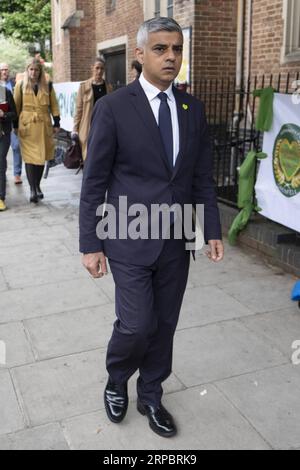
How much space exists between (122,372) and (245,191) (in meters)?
3.46

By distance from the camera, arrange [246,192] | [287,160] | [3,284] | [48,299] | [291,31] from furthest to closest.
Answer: [291,31]
[246,192]
[287,160]
[3,284]
[48,299]

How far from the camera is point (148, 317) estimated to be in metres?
2.66

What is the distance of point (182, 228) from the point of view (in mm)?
2771

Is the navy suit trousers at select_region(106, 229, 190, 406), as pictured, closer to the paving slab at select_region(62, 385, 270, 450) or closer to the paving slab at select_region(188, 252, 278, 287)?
the paving slab at select_region(62, 385, 270, 450)

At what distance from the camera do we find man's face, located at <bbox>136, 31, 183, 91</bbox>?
99.9 inches

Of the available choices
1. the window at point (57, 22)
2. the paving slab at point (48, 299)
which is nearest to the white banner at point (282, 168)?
the paving slab at point (48, 299)

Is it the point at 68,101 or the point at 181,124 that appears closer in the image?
the point at 181,124

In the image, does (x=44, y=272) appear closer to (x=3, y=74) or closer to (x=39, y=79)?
(x=39, y=79)

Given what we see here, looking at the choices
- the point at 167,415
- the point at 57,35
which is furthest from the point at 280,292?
the point at 57,35

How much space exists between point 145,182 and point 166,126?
296 mm

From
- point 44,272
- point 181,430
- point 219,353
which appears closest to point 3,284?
point 44,272

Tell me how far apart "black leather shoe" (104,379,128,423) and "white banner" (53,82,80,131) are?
9937 millimetres

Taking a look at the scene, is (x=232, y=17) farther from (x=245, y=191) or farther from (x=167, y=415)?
(x=167, y=415)

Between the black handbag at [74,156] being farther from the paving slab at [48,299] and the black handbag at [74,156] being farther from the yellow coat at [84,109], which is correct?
the paving slab at [48,299]
